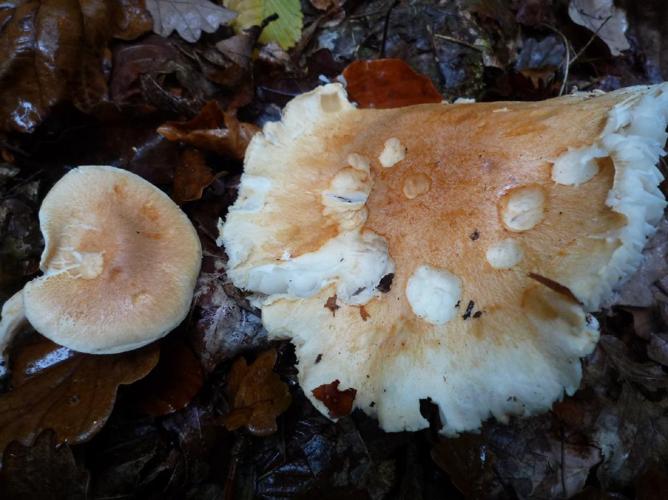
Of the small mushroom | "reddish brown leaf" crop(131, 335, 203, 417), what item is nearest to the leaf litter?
"reddish brown leaf" crop(131, 335, 203, 417)

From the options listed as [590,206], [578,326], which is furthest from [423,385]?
[590,206]

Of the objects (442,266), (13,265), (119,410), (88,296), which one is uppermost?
(442,266)

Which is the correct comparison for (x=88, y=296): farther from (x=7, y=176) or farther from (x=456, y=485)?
(x=456, y=485)

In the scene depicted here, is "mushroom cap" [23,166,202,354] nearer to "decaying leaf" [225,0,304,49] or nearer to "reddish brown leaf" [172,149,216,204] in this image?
"reddish brown leaf" [172,149,216,204]

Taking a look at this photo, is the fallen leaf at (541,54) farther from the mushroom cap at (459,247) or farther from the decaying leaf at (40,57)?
the decaying leaf at (40,57)

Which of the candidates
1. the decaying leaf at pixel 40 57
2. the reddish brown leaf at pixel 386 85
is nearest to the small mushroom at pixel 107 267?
the decaying leaf at pixel 40 57
